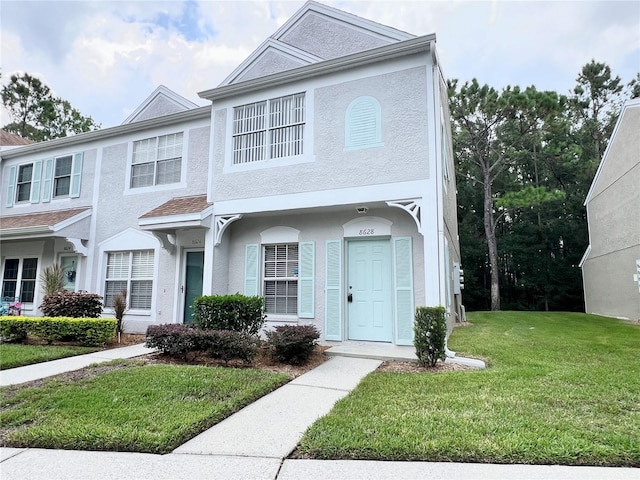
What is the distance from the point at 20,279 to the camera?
12.6 m

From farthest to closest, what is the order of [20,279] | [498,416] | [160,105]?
[20,279] → [160,105] → [498,416]

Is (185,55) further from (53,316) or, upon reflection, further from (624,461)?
(624,461)

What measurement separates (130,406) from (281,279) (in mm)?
5274

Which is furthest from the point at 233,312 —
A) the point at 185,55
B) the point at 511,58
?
the point at 511,58

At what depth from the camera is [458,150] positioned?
2638 centimetres

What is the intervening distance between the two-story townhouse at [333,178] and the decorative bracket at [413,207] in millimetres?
21

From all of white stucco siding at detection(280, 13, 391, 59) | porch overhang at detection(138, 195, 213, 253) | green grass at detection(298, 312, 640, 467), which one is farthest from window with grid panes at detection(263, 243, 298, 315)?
white stucco siding at detection(280, 13, 391, 59)

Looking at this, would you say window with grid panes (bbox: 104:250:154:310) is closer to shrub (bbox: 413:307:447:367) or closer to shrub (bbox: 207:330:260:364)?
shrub (bbox: 207:330:260:364)

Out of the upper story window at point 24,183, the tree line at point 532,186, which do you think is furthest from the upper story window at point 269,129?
the tree line at point 532,186

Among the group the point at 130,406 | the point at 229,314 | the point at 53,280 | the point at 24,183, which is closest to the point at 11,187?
the point at 24,183

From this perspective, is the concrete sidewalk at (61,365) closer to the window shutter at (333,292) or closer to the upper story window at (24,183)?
the window shutter at (333,292)

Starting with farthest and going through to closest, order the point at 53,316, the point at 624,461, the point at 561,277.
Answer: the point at 561,277 < the point at 53,316 < the point at 624,461

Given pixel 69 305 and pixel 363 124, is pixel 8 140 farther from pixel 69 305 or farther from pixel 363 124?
pixel 363 124

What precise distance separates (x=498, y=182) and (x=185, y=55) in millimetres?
23039
